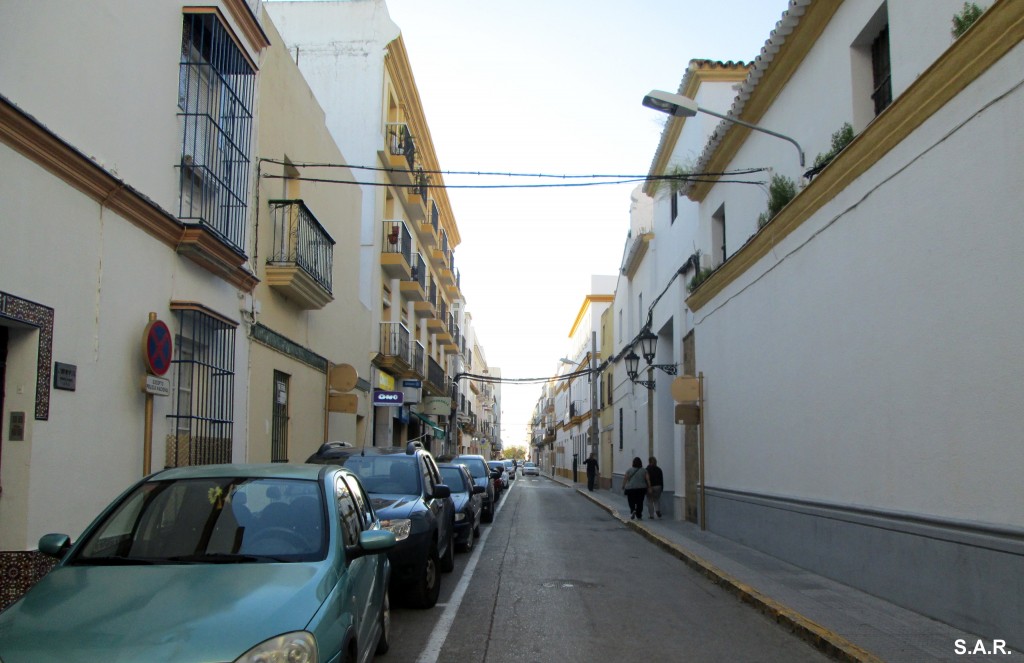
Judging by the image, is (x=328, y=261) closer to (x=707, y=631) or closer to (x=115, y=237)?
(x=115, y=237)

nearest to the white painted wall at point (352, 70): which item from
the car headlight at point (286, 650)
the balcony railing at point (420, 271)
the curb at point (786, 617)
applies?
the balcony railing at point (420, 271)

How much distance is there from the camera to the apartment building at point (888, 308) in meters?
6.68

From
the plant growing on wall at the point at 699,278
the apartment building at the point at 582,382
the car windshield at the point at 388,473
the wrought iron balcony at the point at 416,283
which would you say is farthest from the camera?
the apartment building at the point at 582,382

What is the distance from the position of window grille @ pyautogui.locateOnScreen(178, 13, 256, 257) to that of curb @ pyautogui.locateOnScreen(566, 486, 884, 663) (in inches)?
303

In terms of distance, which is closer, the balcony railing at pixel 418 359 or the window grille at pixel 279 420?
the window grille at pixel 279 420

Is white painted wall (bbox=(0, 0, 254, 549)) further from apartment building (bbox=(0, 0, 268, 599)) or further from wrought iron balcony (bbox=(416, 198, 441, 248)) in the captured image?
wrought iron balcony (bbox=(416, 198, 441, 248))

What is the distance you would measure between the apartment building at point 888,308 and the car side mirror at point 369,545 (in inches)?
186

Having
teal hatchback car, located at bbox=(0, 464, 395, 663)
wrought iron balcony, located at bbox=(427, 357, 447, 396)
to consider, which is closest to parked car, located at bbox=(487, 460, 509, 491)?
wrought iron balcony, located at bbox=(427, 357, 447, 396)

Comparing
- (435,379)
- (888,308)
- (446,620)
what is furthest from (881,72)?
(435,379)

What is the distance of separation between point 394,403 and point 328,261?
5.59 metres

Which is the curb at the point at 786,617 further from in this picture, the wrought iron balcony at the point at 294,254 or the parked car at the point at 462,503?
the wrought iron balcony at the point at 294,254

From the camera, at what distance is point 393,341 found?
2486 cm

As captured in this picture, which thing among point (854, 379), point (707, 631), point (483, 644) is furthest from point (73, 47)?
point (854, 379)

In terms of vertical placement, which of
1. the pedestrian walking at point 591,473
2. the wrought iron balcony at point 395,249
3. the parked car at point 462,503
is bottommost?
the pedestrian walking at point 591,473
